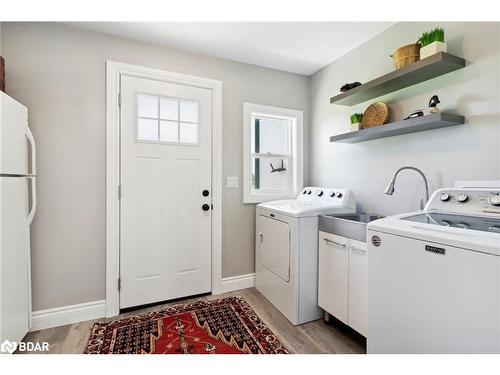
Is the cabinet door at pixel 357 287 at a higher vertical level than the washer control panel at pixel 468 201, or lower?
lower

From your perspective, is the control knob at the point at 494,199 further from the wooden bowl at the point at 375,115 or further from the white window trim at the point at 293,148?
the white window trim at the point at 293,148

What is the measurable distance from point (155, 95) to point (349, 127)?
1.85 meters

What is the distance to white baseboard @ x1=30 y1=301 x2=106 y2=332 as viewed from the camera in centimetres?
188

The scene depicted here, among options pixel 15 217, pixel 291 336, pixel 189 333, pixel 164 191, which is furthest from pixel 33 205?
pixel 291 336

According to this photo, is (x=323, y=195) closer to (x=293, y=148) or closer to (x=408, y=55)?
(x=293, y=148)

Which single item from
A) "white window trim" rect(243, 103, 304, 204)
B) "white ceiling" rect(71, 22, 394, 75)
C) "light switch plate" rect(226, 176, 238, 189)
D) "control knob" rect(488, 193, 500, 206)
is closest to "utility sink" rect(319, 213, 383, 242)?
"control knob" rect(488, 193, 500, 206)

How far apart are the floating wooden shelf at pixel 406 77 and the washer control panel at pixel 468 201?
0.79 m

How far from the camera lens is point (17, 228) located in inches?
61.5

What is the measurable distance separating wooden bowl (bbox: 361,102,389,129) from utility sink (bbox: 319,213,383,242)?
2.54ft

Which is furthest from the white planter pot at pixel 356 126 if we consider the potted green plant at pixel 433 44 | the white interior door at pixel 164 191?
the white interior door at pixel 164 191

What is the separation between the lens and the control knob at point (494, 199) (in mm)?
1237

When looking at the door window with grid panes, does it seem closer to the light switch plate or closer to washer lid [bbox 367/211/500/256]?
the light switch plate
